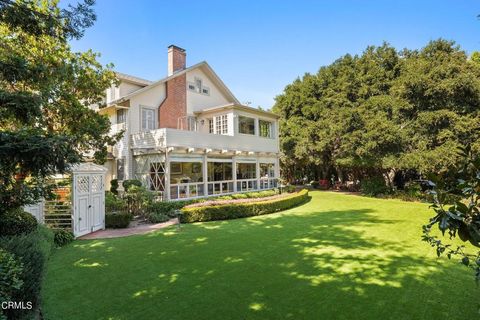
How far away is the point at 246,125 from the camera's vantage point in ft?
73.8

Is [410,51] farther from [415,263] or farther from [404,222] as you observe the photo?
[415,263]

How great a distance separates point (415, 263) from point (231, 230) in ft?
20.9

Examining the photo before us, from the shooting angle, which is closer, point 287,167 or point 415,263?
point 415,263

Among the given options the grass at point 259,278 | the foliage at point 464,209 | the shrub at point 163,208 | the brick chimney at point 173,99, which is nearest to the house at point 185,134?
the brick chimney at point 173,99

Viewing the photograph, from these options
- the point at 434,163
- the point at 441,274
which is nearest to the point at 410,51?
the point at 434,163

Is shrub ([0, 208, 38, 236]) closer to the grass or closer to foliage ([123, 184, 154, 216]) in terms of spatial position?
the grass

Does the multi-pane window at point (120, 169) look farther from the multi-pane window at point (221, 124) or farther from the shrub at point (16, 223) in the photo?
the shrub at point (16, 223)

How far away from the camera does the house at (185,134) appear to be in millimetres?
16859

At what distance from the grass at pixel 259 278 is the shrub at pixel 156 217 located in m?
3.06

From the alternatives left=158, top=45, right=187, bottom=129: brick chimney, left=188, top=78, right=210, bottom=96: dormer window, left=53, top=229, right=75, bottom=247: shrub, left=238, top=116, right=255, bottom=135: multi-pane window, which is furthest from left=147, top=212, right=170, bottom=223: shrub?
→ left=188, top=78, right=210, bottom=96: dormer window

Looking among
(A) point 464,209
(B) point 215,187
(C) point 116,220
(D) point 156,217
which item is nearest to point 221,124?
(B) point 215,187

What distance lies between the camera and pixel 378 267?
21.5 feet

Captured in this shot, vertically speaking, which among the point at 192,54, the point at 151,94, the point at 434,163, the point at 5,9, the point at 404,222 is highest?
the point at 192,54

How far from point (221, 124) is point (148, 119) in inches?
216
